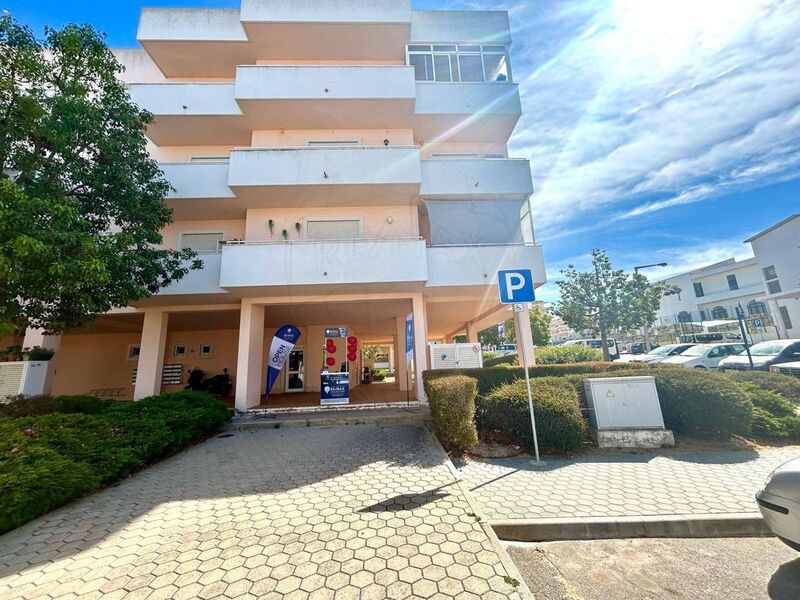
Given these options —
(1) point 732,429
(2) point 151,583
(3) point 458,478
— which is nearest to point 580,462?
(3) point 458,478

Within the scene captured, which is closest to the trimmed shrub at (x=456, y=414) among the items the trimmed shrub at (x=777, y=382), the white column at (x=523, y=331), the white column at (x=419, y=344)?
the white column at (x=419, y=344)

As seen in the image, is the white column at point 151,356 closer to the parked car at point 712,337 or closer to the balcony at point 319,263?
the balcony at point 319,263

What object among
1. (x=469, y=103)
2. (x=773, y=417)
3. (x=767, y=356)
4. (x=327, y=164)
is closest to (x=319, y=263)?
(x=327, y=164)

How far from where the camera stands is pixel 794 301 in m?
22.8

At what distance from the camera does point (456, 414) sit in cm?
593

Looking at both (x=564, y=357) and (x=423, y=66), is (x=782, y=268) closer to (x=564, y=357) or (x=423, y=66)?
(x=564, y=357)

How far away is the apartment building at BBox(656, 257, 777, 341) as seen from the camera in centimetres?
2969

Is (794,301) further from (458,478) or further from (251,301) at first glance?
(251,301)

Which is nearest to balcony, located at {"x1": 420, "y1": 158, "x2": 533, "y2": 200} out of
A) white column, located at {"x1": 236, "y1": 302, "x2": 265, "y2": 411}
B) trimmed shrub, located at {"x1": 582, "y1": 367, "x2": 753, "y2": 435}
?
white column, located at {"x1": 236, "y1": 302, "x2": 265, "y2": 411}

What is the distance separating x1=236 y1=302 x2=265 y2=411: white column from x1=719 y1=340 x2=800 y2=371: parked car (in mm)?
18489

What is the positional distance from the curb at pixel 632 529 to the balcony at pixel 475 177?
1009 cm

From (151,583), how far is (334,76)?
13.3 meters

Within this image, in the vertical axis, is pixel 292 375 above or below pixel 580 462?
above

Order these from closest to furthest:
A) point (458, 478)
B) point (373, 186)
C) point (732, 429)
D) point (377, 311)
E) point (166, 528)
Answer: point (166, 528) < point (458, 478) < point (732, 429) < point (373, 186) < point (377, 311)
